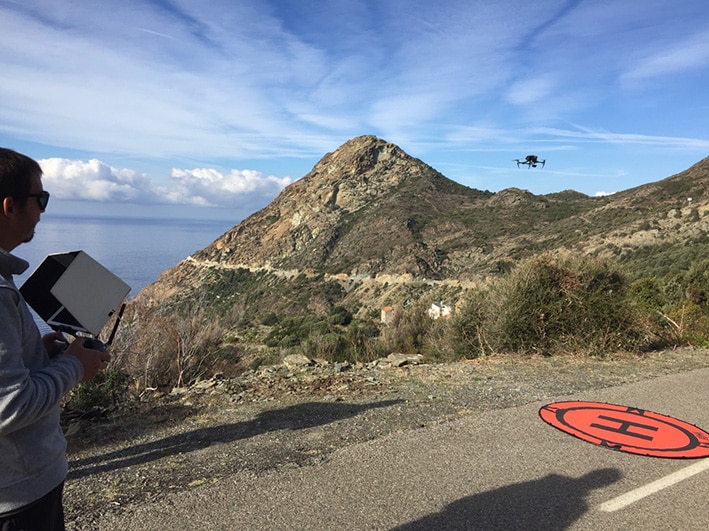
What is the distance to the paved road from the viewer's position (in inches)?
129

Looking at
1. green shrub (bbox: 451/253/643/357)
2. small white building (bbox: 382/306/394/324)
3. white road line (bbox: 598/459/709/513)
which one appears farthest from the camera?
small white building (bbox: 382/306/394/324)

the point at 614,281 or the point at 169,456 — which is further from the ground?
the point at 614,281

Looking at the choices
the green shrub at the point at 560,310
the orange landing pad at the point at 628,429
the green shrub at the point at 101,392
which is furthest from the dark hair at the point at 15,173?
the green shrub at the point at 560,310

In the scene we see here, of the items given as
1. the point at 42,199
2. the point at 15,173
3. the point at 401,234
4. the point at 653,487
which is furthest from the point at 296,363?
the point at 401,234

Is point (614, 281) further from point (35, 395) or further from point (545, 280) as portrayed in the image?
point (35, 395)

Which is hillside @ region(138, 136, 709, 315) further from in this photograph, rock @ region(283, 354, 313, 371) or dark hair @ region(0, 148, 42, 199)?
dark hair @ region(0, 148, 42, 199)

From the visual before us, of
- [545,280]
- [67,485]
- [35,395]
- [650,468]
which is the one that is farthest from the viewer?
[545,280]

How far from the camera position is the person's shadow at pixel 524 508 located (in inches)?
128

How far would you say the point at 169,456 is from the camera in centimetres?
429

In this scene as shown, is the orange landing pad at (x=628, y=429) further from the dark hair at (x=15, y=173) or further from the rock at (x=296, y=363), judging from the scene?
the dark hair at (x=15, y=173)

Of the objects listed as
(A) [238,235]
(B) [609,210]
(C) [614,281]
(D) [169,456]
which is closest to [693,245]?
(B) [609,210]

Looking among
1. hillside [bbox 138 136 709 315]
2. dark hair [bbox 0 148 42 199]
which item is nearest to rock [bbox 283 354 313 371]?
dark hair [bbox 0 148 42 199]

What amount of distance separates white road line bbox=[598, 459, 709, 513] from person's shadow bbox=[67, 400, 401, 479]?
2.53m

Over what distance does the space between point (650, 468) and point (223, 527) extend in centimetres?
324
